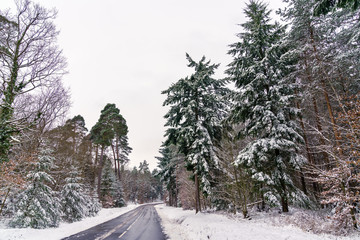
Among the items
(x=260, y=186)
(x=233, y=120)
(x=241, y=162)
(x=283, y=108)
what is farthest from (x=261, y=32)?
(x=260, y=186)

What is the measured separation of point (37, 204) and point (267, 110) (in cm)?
1750

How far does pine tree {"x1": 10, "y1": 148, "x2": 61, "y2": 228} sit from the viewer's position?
1256 centimetres

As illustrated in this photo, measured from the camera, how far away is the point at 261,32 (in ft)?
45.5

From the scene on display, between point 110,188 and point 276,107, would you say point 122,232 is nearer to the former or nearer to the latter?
point 276,107

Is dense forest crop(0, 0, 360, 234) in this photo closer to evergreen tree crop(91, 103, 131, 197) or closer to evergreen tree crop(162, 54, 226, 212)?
evergreen tree crop(162, 54, 226, 212)

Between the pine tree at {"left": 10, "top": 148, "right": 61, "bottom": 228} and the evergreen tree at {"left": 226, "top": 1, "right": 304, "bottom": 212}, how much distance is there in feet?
47.2

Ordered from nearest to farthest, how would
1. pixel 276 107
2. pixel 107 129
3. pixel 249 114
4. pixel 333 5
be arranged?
pixel 333 5 < pixel 276 107 < pixel 249 114 < pixel 107 129

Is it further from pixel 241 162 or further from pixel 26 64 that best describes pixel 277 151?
pixel 26 64

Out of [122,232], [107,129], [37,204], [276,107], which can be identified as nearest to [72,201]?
[37,204]

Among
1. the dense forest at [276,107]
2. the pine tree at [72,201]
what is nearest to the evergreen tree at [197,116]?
the dense forest at [276,107]

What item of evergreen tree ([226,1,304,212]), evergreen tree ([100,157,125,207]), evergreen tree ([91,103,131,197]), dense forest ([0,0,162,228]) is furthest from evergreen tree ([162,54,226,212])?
evergreen tree ([100,157,125,207])

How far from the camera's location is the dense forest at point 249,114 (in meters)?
8.70

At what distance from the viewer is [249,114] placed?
573 inches

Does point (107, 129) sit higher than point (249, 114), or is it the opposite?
point (107, 129)
